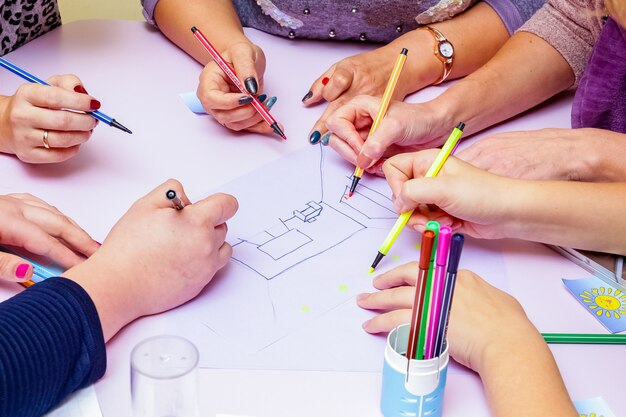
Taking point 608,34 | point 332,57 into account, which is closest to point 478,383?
point 608,34

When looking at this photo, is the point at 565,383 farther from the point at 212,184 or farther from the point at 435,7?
the point at 435,7

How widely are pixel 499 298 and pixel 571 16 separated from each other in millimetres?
590

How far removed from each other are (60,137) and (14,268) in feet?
0.83

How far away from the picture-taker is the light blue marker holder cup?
0.64 meters

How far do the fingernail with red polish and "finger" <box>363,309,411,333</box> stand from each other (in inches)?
13.8

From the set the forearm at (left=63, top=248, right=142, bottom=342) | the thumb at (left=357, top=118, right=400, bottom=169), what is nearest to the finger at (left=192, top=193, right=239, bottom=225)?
the forearm at (left=63, top=248, right=142, bottom=342)

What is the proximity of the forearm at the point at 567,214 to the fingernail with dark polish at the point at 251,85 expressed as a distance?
1.32 ft

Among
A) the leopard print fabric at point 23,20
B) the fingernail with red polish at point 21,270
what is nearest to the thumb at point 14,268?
the fingernail with red polish at point 21,270

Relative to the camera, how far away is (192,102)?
1.15 metres

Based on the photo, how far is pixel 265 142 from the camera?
1080 mm

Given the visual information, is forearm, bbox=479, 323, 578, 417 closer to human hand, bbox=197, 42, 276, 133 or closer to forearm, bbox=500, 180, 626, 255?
forearm, bbox=500, 180, 626, 255

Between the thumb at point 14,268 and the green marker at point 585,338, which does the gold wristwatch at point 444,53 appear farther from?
the thumb at point 14,268

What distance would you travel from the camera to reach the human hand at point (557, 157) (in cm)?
97

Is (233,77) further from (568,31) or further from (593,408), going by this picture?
(593,408)
